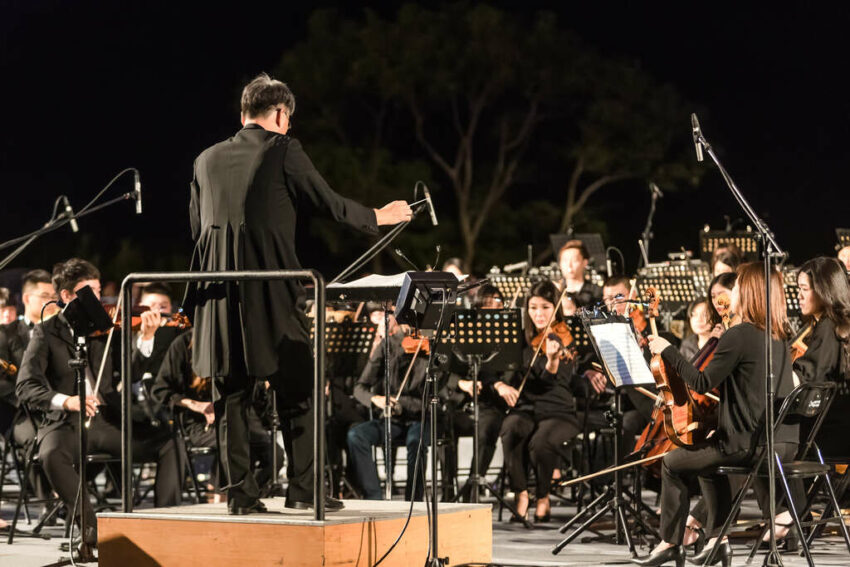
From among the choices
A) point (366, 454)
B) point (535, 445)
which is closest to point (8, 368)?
point (366, 454)

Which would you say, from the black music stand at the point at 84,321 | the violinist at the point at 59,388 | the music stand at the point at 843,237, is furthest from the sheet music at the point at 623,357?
the music stand at the point at 843,237

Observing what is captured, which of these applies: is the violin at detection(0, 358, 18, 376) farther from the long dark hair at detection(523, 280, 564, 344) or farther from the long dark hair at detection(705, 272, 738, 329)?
the long dark hair at detection(705, 272, 738, 329)

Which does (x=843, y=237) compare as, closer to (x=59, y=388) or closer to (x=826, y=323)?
(x=826, y=323)

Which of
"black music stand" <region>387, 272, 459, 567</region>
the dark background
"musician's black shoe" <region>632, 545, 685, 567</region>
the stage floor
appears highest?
the dark background

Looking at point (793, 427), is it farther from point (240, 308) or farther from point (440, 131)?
point (440, 131)

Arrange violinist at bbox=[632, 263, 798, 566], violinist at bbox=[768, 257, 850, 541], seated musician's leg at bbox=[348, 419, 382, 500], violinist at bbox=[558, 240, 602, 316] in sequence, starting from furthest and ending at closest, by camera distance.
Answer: violinist at bbox=[558, 240, 602, 316] → seated musician's leg at bbox=[348, 419, 382, 500] → violinist at bbox=[768, 257, 850, 541] → violinist at bbox=[632, 263, 798, 566]

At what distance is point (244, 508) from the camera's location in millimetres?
4348

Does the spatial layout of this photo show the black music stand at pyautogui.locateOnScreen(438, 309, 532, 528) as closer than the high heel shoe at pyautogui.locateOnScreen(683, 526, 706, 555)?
No

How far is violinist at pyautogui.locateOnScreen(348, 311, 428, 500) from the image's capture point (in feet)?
24.8

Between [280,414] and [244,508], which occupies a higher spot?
[280,414]

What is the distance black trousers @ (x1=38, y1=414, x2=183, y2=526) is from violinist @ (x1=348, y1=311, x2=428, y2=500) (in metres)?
1.18

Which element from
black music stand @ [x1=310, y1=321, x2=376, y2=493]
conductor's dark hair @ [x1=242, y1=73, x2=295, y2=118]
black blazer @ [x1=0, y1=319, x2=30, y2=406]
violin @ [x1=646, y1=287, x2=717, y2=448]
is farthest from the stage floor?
conductor's dark hair @ [x1=242, y1=73, x2=295, y2=118]

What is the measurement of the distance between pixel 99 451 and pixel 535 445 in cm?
258

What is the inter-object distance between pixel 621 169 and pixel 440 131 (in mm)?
4028
